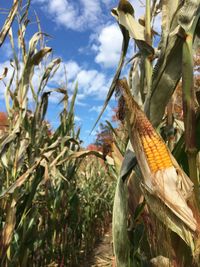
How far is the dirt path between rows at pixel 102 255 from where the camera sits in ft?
12.0

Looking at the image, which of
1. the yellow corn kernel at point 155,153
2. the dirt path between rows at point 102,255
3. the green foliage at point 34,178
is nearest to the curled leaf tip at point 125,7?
the yellow corn kernel at point 155,153

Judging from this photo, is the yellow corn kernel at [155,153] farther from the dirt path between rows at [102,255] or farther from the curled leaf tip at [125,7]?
the dirt path between rows at [102,255]

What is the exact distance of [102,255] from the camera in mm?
4230

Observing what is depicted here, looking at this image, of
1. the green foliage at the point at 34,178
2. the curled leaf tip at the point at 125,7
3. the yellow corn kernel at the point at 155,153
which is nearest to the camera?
the yellow corn kernel at the point at 155,153

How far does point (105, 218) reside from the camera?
5918 mm

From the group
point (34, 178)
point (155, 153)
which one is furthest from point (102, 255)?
point (155, 153)

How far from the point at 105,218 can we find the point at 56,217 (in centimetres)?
278

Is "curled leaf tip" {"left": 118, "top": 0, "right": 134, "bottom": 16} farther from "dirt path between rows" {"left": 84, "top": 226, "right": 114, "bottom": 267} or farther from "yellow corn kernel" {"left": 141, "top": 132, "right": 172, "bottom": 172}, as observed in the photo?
"dirt path between rows" {"left": 84, "top": 226, "right": 114, "bottom": 267}

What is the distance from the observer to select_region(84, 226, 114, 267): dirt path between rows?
12.0ft

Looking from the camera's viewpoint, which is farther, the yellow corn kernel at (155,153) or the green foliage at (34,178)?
the green foliage at (34,178)

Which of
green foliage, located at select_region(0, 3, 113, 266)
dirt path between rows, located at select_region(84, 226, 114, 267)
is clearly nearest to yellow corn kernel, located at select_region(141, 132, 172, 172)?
green foliage, located at select_region(0, 3, 113, 266)

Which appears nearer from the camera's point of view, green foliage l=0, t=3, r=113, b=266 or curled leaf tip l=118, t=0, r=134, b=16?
curled leaf tip l=118, t=0, r=134, b=16

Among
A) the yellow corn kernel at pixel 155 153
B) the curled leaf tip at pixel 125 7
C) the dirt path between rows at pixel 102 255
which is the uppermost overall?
the curled leaf tip at pixel 125 7

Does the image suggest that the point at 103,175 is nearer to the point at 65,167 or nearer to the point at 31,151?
the point at 65,167
